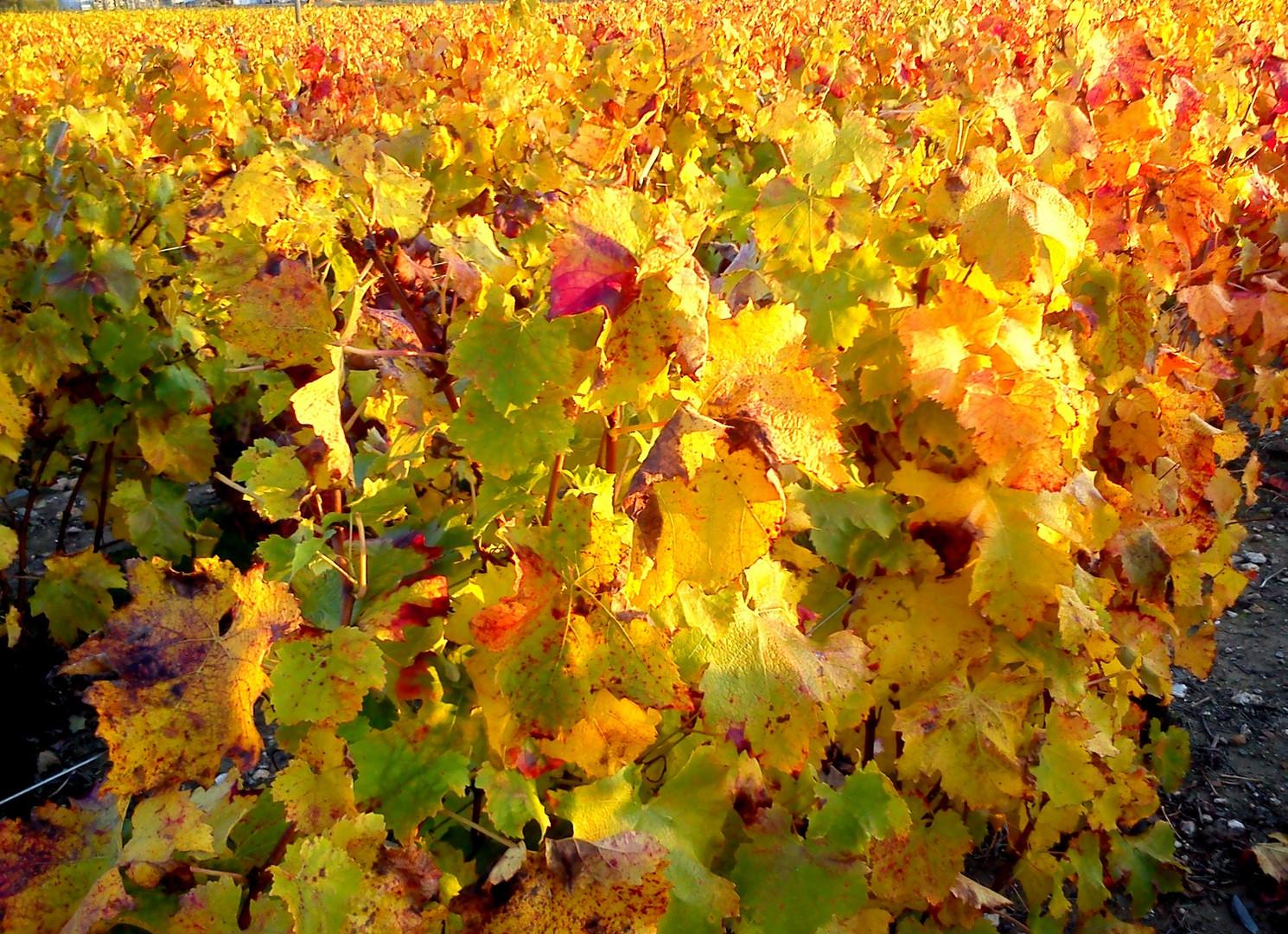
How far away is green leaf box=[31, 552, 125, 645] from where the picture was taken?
2.92 m

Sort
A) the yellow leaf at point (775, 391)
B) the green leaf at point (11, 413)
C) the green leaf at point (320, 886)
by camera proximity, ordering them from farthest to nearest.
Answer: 1. the green leaf at point (11, 413)
2. the yellow leaf at point (775, 391)
3. the green leaf at point (320, 886)

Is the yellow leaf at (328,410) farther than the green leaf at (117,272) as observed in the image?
No

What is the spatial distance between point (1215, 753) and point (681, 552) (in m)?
2.74

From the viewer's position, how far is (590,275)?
3.02ft

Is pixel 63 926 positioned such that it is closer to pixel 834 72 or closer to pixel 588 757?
pixel 588 757

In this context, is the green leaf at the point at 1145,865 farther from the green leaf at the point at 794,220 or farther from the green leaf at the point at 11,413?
the green leaf at the point at 11,413

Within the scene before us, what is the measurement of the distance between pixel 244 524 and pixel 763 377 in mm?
2939

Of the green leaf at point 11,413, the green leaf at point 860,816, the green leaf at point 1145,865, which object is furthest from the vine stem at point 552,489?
the green leaf at point 11,413

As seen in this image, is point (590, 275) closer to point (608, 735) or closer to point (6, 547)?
point (608, 735)

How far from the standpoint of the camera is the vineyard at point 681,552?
101 centimetres

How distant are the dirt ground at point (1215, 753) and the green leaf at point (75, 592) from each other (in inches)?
6.2

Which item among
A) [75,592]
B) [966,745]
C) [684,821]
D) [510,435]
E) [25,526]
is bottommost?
[25,526]

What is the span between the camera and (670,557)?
1065 mm

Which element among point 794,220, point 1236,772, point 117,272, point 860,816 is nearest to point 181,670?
point 860,816
